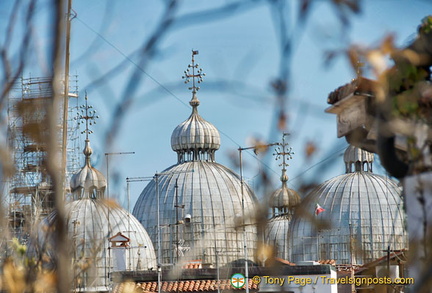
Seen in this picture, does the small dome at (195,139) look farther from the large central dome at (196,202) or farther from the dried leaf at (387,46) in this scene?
the dried leaf at (387,46)

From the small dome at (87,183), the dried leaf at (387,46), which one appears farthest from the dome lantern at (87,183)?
the dried leaf at (387,46)

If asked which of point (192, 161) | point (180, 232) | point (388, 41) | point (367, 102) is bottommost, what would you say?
point (388, 41)

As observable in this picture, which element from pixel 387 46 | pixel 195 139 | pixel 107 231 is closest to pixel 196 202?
pixel 195 139

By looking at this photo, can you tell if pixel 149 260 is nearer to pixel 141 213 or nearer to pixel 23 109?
pixel 141 213

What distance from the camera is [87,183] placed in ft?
188

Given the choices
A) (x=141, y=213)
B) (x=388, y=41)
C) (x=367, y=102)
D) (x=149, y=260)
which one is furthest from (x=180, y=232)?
(x=388, y=41)

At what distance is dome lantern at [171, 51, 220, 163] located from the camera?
67.0 m

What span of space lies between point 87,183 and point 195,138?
11384 mm

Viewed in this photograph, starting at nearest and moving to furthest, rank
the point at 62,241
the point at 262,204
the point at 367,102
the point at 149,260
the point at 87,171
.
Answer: the point at 62,241, the point at 262,204, the point at 367,102, the point at 149,260, the point at 87,171

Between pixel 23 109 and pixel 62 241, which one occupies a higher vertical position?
pixel 23 109

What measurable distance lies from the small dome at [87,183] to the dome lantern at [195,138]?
9.07m

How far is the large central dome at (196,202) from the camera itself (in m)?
60.5

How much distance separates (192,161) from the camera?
67312mm

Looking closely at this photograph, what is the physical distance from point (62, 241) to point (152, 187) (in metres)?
61.2
